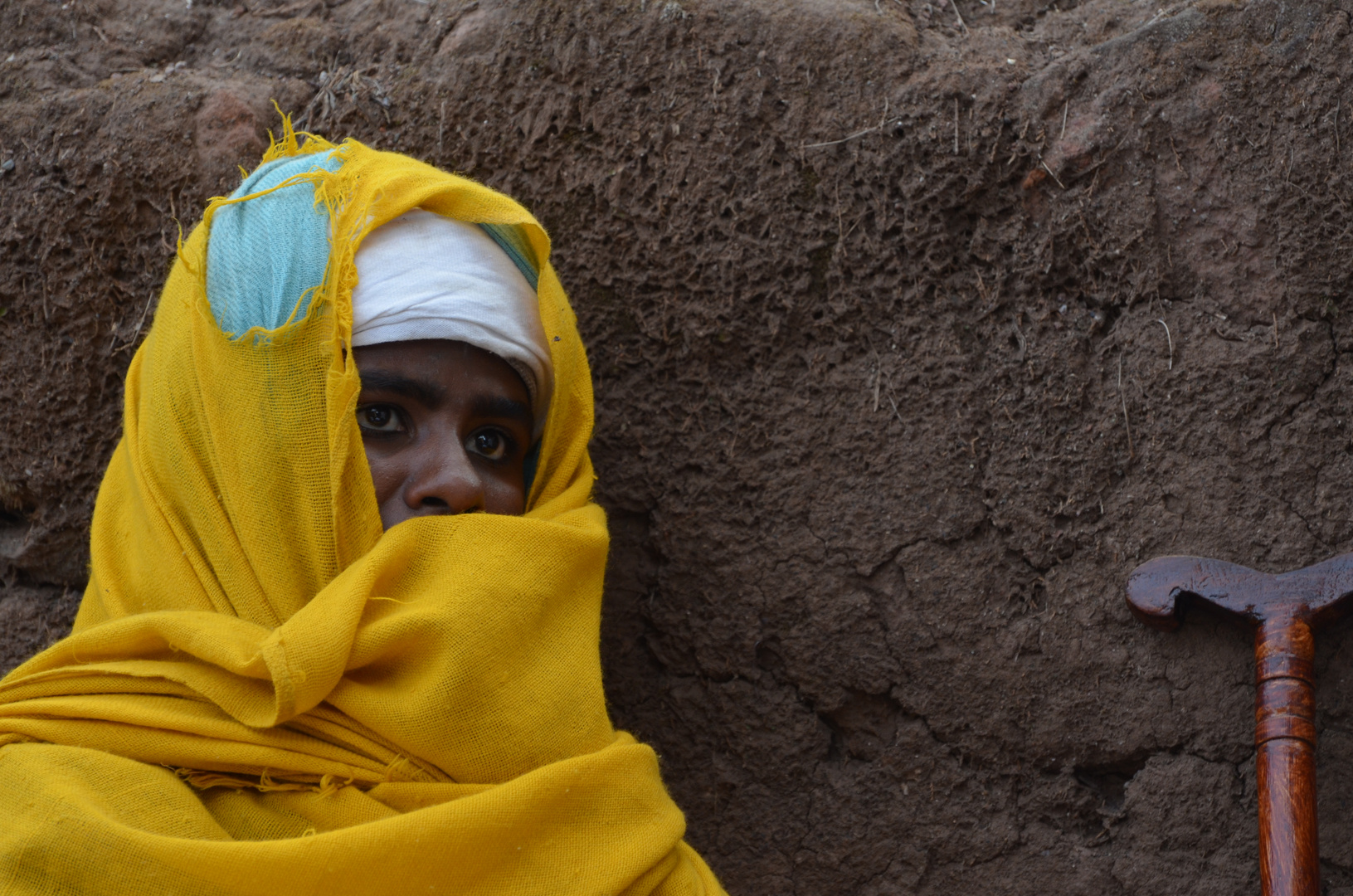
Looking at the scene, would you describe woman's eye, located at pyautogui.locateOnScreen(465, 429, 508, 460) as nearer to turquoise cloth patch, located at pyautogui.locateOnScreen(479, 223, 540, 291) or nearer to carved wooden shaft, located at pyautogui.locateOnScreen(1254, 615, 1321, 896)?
turquoise cloth patch, located at pyautogui.locateOnScreen(479, 223, 540, 291)

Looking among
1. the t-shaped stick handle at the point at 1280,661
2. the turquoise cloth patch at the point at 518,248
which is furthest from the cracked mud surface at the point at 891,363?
the turquoise cloth patch at the point at 518,248

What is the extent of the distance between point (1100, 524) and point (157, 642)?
60.9 inches

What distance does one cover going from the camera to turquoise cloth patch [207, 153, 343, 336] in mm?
1867

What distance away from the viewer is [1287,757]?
197 cm

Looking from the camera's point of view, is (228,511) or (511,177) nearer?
(228,511)

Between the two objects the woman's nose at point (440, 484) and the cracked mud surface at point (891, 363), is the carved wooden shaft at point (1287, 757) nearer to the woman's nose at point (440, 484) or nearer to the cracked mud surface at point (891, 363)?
the cracked mud surface at point (891, 363)

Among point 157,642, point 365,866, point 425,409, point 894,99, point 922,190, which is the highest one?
point 894,99

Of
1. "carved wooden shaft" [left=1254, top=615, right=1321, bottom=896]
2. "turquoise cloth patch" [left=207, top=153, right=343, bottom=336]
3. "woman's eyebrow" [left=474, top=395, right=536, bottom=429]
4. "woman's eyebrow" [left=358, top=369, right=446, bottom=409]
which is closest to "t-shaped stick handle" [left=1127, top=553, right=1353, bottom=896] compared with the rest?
"carved wooden shaft" [left=1254, top=615, right=1321, bottom=896]

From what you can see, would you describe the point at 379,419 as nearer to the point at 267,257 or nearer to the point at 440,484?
the point at 440,484

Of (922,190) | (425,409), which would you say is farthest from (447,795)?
(922,190)

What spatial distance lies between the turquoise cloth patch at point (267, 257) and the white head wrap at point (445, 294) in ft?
0.27

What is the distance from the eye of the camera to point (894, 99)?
2.47 m

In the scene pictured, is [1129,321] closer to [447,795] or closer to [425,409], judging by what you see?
[425,409]

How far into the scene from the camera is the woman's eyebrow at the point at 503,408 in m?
2.03
